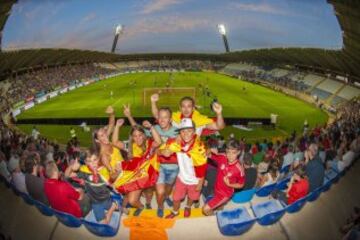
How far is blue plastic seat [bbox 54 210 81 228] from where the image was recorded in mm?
7889

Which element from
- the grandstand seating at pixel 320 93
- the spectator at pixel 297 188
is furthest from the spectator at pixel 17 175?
the grandstand seating at pixel 320 93

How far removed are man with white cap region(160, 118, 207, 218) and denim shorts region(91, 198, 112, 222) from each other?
1328mm

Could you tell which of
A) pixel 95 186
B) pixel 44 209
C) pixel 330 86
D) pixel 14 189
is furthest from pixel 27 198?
pixel 330 86

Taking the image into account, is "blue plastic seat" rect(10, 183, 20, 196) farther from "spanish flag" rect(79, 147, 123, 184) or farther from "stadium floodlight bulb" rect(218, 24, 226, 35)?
"stadium floodlight bulb" rect(218, 24, 226, 35)

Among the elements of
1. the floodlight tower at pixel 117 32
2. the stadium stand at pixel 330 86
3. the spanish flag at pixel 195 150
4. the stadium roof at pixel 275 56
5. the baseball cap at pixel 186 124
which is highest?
the floodlight tower at pixel 117 32

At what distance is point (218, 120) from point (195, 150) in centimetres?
74

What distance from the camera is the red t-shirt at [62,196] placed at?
754 cm

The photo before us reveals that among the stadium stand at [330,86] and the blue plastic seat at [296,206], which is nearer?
the blue plastic seat at [296,206]

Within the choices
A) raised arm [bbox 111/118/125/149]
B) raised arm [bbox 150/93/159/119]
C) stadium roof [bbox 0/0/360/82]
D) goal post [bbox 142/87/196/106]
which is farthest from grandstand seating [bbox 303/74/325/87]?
raised arm [bbox 111/118/125/149]

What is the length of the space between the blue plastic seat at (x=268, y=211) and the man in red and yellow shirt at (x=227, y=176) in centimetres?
73

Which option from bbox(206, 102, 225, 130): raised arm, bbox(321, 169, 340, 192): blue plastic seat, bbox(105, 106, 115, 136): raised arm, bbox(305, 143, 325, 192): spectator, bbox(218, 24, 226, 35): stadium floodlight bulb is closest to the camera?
bbox(206, 102, 225, 130): raised arm

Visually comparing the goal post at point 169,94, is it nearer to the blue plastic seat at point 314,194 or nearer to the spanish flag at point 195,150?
the spanish flag at point 195,150

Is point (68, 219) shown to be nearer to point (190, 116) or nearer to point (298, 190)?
point (190, 116)

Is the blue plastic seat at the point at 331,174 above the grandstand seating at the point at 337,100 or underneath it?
underneath
